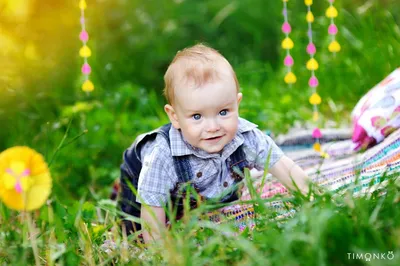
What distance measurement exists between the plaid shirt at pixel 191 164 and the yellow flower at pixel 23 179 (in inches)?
21.0

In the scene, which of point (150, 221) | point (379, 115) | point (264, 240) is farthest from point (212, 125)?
point (379, 115)

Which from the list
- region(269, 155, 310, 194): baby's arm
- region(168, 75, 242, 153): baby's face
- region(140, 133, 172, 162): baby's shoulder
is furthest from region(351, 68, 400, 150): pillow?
region(140, 133, 172, 162): baby's shoulder

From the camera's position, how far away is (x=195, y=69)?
2443 millimetres

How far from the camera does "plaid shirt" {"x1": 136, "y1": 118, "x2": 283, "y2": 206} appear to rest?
2521mm

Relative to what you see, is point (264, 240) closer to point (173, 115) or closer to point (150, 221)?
point (150, 221)

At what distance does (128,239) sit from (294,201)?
58cm

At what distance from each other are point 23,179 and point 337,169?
1.52 metres

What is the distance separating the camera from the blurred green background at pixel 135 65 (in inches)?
147

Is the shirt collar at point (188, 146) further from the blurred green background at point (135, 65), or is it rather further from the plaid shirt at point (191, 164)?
the blurred green background at point (135, 65)

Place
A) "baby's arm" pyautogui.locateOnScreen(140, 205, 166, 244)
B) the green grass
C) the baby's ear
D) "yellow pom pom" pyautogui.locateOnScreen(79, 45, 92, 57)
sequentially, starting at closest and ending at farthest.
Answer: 1. the green grass
2. "baby's arm" pyautogui.locateOnScreen(140, 205, 166, 244)
3. the baby's ear
4. "yellow pom pom" pyautogui.locateOnScreen(79, 45, 92, 57)

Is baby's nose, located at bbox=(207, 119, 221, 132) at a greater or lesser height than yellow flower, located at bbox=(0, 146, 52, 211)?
greater

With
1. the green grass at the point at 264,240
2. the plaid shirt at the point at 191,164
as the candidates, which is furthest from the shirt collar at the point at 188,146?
the green grass at the point at 264,240

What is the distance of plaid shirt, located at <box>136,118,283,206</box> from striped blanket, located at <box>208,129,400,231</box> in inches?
4.2

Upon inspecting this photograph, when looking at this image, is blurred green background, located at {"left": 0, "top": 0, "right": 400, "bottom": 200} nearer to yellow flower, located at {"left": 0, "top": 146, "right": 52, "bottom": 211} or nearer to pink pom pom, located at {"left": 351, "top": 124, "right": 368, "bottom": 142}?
pink pom pom, located at {"left": 351, "top": 124, "right": 368, "bottom": 142}
